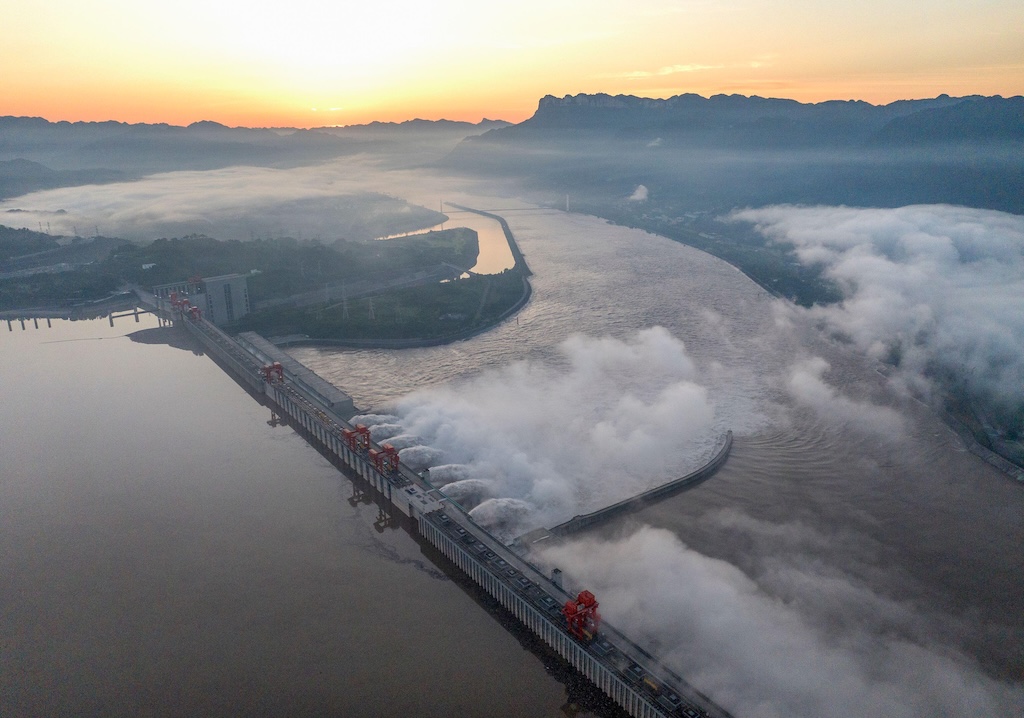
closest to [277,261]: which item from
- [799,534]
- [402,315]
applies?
[402,315]

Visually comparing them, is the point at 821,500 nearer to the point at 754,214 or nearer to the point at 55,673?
the point at 55,673

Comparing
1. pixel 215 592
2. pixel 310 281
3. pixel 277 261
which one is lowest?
pixel 215 592

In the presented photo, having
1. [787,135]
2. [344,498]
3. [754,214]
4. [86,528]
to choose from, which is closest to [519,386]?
[344,498]

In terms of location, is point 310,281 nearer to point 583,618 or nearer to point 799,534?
point 799,534

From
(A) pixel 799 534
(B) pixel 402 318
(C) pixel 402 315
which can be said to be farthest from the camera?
(C) pixel 402 315

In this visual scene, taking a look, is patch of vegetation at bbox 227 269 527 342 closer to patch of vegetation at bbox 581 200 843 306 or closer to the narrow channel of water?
the narrow channel of water

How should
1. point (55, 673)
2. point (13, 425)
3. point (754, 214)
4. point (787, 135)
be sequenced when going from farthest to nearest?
point (787, 135) → point (754, 214) → point (13, 425) → point (55, 673)

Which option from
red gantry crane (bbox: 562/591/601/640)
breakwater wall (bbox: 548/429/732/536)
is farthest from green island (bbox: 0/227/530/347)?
red gantry crane (bbox: 562/591/601/640)
